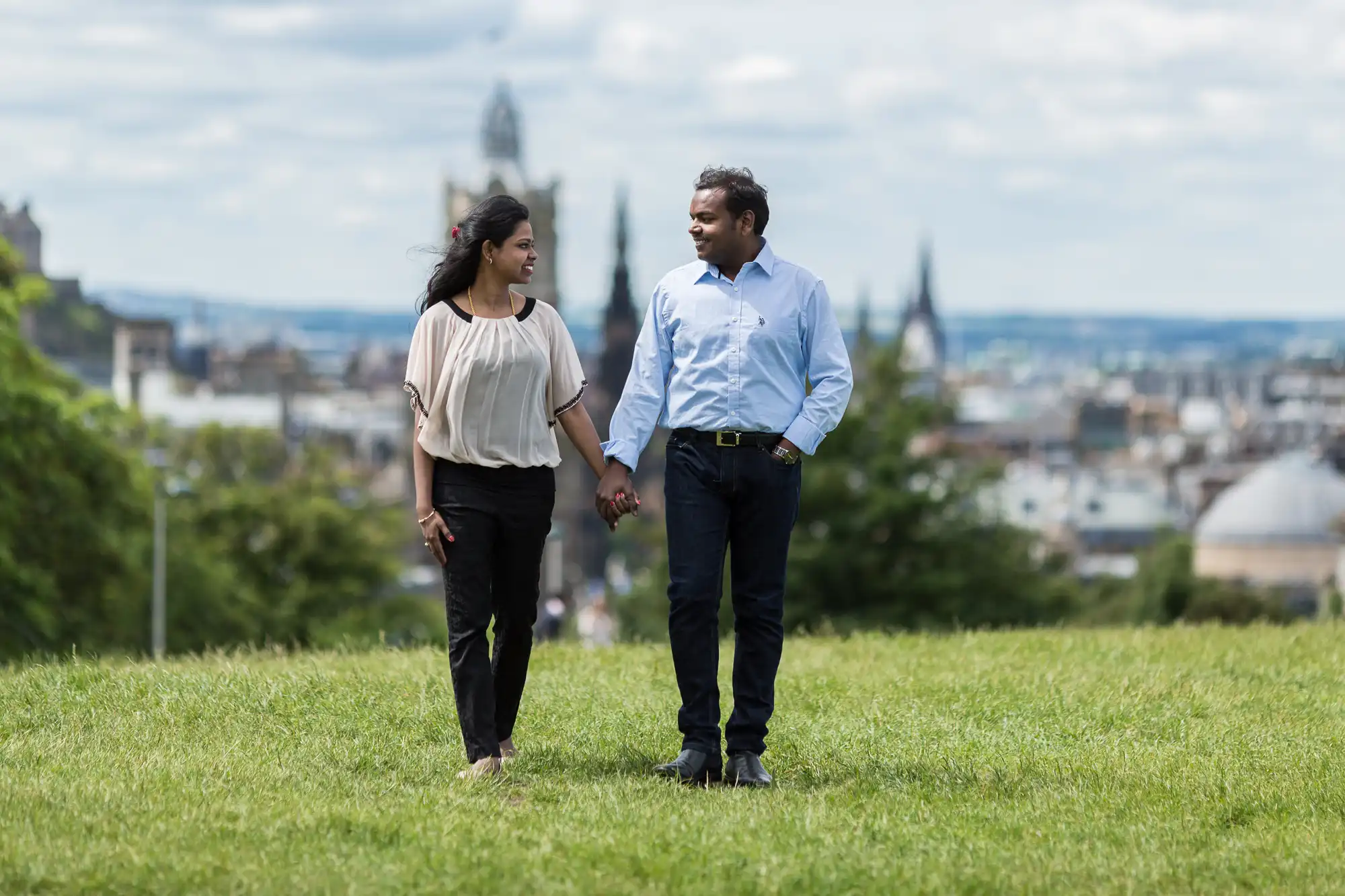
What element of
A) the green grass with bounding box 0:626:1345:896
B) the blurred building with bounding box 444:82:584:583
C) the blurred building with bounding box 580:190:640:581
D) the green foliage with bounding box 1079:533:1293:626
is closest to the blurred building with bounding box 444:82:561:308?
the blurred building with bounding box 444:82:584:583

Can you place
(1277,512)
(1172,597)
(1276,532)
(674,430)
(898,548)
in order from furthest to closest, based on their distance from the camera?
(1277,512), (1276,532), (1172,597), (898,548), (674,430)

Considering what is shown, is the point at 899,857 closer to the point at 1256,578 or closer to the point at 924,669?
the point at 924,669

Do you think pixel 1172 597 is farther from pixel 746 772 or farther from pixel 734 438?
pixel 734 438

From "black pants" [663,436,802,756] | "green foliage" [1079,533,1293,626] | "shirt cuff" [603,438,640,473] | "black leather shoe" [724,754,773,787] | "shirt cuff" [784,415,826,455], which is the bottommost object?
"green foliage" [1079,533,1293,626]

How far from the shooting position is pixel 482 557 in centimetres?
701

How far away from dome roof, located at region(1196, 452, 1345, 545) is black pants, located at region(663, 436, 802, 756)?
119491 millimetres

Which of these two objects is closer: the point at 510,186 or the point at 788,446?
the point at 788,446

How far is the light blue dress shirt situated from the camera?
698 cm

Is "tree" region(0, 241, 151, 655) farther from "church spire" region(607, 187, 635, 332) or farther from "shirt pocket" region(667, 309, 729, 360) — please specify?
"church spire" region(607, 187, 635, 332)

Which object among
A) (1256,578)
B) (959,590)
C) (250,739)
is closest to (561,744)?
(250,739)

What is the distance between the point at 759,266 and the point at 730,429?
0.56 meters

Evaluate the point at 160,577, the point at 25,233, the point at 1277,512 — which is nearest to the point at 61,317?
the point at 25,233

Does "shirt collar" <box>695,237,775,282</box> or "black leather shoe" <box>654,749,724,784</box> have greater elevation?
"shirt collar" <box>695,237,775,282</box>

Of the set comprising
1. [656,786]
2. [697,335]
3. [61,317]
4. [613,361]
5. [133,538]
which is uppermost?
[697,335]
